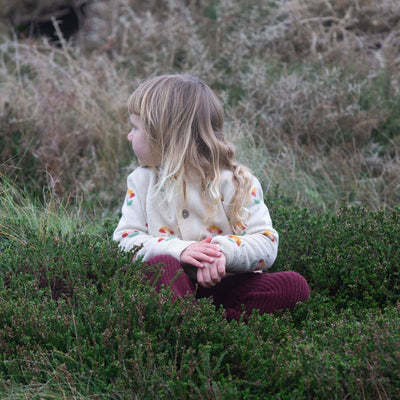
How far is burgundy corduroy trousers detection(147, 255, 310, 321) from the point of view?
111 inches

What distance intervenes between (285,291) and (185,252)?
1.83 feet

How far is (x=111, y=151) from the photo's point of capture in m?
5.31

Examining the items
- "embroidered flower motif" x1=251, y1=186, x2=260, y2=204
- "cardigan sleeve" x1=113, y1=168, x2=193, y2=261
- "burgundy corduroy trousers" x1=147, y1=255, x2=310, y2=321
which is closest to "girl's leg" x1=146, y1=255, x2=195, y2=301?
"burgundy corduroy trousers" x1=147, y1=255, x2=310, y2=321

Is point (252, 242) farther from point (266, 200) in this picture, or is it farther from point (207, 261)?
point (266, 200)

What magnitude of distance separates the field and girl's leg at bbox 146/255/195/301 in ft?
0.29

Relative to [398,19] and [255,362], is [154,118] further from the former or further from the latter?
[398,19]

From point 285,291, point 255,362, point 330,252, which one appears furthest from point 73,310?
point 330,252

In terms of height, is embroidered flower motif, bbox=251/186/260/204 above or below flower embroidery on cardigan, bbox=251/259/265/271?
above

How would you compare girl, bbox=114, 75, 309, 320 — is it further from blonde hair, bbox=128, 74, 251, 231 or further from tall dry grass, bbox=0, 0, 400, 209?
tall dry grass, bbox=0, 0, 400, 209

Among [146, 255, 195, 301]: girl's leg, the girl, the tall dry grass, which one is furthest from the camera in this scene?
the tall dry grass

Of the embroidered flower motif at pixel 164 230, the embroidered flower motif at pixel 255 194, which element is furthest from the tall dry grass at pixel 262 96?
the embroidered flower motif at pixel 164 230

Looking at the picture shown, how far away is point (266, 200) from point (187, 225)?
4.38 feet

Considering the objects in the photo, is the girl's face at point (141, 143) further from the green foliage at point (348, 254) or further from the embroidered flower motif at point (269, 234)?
the green foliage at point (348, 254)

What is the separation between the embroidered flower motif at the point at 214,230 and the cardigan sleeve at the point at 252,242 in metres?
0.09
